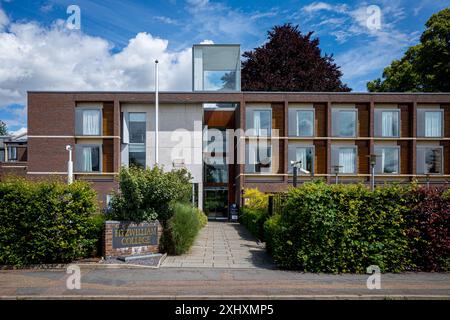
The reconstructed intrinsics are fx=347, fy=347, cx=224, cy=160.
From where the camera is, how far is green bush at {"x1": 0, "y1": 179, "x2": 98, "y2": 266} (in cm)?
987

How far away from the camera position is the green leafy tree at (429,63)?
3284cm

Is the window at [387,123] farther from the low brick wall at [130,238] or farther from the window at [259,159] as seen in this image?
the low brick wall at [130,238]

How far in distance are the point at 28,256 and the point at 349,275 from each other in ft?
29.4

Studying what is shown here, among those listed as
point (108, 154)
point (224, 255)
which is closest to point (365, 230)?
point (224, 255)

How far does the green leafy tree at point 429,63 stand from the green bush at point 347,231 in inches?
1159

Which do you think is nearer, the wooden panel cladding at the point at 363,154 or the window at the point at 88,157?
the window at the point at 88,157

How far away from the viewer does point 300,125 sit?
1028 inches

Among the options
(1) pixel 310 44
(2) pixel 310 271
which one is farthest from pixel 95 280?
(1) pixel 310 44

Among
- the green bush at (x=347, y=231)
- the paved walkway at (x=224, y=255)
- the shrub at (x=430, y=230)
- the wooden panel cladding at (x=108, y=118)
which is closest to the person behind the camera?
the green bush at (x=347, y=231)

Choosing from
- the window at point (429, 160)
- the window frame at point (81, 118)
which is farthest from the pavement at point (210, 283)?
the window at point (429, 160)

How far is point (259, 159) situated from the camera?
25859mm

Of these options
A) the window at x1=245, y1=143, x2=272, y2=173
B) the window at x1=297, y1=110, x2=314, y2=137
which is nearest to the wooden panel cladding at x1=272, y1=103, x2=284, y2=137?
the window at x1=297, y1=110, x2=314, y2=137

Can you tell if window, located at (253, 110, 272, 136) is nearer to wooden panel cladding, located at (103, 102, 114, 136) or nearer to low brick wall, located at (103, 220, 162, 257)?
wooden panel cladding, located at (103, 102, 114, 136)

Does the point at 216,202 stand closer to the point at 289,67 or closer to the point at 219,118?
the point at 219,118
